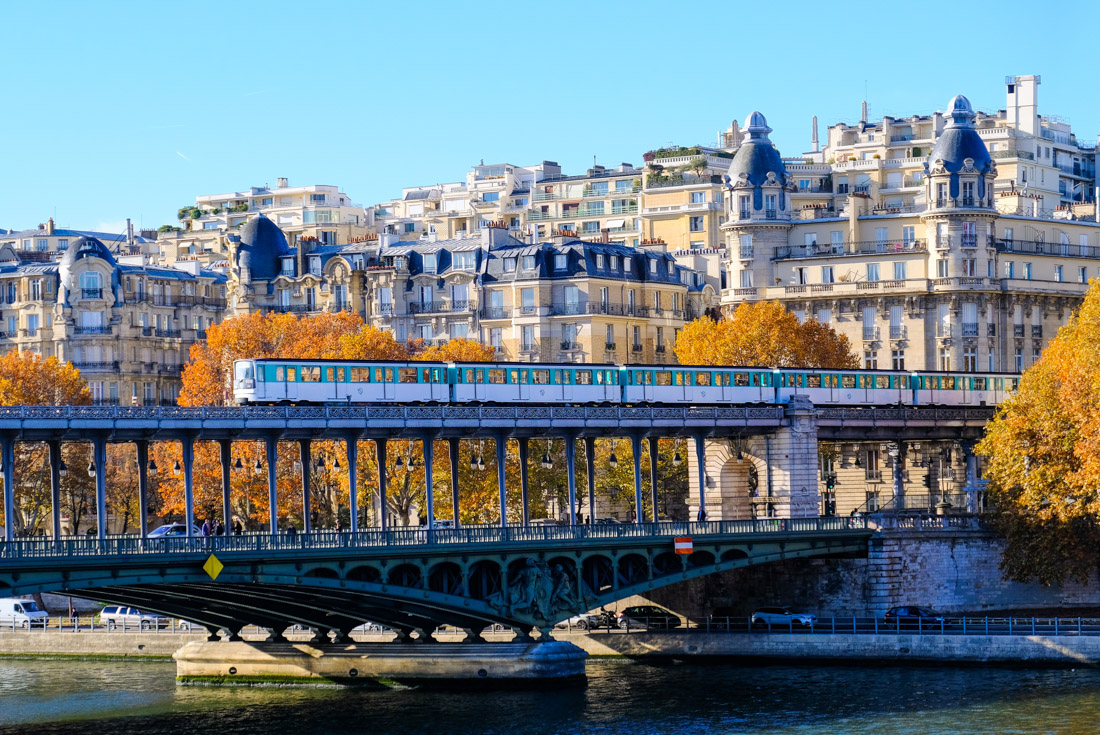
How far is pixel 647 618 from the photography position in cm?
8938

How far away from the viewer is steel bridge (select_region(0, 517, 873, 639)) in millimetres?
66500

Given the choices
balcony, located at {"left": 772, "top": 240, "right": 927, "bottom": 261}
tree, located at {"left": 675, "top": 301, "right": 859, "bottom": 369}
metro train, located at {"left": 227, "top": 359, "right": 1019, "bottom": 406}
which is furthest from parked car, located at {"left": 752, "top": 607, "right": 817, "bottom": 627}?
balcony, located at {"left": 772, "top": 240, "right": 927, "bottom": 261}

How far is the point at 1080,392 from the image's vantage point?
89.2 metres

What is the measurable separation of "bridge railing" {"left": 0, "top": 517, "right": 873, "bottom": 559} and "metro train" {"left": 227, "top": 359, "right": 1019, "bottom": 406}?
9.84 metres

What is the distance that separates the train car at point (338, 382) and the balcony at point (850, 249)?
3959cm

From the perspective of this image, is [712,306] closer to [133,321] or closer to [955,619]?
[133,321]

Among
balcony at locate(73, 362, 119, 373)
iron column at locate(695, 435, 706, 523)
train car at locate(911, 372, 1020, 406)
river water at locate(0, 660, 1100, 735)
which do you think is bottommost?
river water at locate(0, 660, 1100, 735)

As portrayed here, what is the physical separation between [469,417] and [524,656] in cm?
848

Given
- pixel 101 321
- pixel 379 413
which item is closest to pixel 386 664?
pixel 379 413

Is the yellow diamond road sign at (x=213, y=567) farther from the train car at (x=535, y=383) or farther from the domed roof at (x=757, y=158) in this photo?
the domed roof at (x=757, y=158)

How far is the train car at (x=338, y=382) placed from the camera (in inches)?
3319

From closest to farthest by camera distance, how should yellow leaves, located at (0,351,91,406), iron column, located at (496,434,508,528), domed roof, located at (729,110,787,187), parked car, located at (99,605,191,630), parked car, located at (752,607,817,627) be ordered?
iron column, located at (496,434,508,528) → parked car, located at (752,607,817,627) → parked car, located at (99,605,191,630) → yellow leaves, located at (0,351,91,406) → domed roof, located at (729,110,787,187)

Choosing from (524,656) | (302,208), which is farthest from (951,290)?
(302,208)

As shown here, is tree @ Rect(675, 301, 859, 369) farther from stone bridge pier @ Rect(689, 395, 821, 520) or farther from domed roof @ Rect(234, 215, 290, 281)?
domed roof @ Rect(234, 215, 290, 281)
